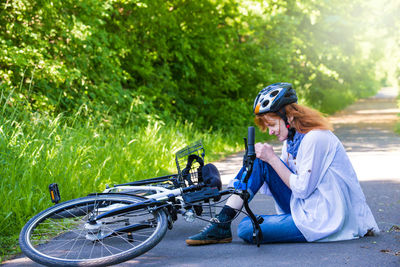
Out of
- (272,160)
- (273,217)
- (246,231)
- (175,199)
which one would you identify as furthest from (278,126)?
(175,199)

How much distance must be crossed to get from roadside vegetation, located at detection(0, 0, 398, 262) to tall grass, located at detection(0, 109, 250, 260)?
18 mm

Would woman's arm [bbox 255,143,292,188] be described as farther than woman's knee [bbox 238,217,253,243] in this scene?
No

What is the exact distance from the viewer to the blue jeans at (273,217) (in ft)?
15.2

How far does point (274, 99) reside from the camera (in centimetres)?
456

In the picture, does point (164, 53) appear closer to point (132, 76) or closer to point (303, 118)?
point (132, 76)

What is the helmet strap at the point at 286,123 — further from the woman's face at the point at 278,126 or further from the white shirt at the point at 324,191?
the white shirt at the point at 324,191

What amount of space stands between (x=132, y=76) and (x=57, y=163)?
746 centimetres

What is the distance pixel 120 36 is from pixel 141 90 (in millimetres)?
1369

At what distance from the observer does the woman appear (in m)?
4.49

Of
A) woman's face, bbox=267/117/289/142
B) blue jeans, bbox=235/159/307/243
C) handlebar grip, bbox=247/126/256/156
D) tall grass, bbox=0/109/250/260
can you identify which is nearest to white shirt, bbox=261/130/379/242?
blue jeans, bbox=235/159/307/243

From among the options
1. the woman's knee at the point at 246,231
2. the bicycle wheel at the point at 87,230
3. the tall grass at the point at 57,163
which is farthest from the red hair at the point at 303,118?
the tall grass at the point at 57,163

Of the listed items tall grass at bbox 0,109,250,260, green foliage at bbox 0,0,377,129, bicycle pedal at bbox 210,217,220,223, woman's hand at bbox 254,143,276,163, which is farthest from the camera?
green foliage at bbox 0,0,377,129

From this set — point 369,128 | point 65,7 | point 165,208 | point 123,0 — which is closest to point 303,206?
point 165,208

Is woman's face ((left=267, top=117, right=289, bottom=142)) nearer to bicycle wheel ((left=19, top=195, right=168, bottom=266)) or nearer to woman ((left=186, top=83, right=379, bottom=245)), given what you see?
woman ((left=186, top=83, right=379, bottom=245))
